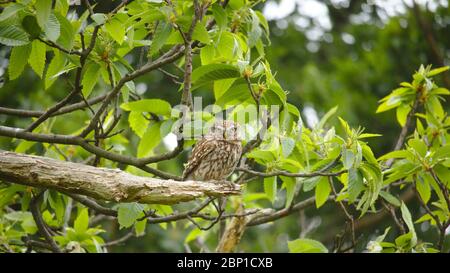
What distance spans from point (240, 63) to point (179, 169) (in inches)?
243

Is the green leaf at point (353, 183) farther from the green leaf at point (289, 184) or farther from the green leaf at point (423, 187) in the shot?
the green leaf at point (423, 187)

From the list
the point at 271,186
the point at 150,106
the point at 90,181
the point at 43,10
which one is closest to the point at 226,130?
the point at 271,186

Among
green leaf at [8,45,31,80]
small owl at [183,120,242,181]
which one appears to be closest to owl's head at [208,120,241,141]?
small owl at [183,120,242,181]

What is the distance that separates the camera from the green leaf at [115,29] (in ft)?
10.6

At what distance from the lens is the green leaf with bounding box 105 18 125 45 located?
3.24 meters

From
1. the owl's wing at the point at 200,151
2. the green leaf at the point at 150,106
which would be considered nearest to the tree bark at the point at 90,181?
the green leaf at the point at 150,106

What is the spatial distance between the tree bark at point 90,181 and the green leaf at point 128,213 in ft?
0.92

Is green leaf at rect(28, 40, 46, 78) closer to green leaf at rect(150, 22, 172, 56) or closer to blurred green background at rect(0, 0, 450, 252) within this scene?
green leaf at rect(150, 22, 172, 56)

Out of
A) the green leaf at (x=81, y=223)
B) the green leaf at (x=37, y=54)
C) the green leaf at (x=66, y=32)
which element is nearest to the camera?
the green leaf at (x=66, y=32)

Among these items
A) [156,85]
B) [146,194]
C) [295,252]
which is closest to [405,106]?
[295,252]

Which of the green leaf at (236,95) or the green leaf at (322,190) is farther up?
the green leaf at (236,95)

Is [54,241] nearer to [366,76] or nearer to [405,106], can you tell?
[405,106]

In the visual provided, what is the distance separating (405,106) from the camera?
4730mm

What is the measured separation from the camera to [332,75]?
33.3 feet
